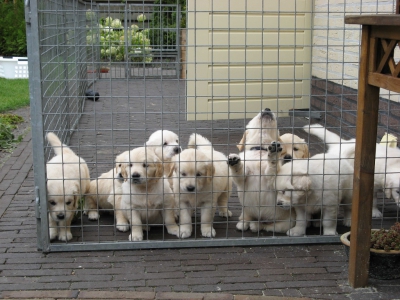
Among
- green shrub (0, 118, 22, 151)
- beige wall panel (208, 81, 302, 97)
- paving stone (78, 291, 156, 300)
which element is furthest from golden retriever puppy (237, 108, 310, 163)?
green shrub (0, 118, 22, 151)

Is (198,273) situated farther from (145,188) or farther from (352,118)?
(352,118)

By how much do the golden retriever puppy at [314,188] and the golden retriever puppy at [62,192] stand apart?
1767mm

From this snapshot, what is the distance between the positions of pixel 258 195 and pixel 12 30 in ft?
54.7

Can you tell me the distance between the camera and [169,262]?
473 cm

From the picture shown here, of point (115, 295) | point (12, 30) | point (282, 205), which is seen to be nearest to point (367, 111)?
point (282, 205)

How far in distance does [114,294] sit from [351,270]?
1714 mm

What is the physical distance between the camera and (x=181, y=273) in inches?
178

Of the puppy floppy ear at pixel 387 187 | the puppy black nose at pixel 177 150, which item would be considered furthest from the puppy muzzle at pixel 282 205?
the puppy black nose at pixel 177 150

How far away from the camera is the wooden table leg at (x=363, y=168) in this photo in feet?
12.9

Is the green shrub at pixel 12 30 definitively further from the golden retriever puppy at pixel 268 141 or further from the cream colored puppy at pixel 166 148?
the golden retriever puppy at pixel 268 141

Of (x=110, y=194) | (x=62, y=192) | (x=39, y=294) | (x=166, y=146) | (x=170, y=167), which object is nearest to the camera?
(x=39, y=294)

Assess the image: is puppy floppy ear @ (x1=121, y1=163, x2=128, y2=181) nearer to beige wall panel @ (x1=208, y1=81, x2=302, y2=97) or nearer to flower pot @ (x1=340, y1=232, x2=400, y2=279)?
flower pot @ (x1=340, y1=232, x2=400, y2=279)

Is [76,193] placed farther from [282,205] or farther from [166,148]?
[282,205]

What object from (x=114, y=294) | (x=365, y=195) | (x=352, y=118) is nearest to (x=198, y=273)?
(x=114, y=294)
